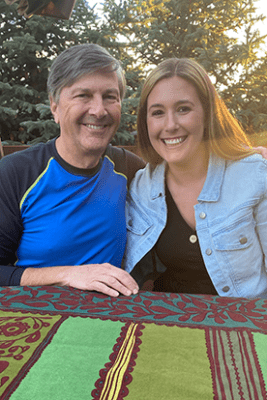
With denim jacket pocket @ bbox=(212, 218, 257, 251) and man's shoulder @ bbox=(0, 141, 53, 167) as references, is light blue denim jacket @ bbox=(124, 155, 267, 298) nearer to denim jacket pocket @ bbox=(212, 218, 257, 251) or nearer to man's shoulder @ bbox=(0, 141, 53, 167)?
denim jacket pocket @ bbox=(212, 218, 257, 251)

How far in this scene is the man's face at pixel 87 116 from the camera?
1.65 m

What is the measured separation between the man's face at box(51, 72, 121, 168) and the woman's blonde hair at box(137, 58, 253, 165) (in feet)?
0.59

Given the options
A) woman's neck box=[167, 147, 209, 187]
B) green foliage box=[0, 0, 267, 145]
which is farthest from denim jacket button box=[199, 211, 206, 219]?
green foliage box=[0, 0, 267, 145]

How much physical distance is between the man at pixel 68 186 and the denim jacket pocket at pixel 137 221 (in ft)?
0.29

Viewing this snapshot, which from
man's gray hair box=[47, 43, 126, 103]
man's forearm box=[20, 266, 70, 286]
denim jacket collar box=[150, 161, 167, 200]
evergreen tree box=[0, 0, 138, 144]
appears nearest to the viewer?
man's forearm box=[20, 266, 70, 286]

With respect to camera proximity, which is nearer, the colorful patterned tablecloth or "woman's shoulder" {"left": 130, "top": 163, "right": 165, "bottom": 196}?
the colorful patterned tablecloth

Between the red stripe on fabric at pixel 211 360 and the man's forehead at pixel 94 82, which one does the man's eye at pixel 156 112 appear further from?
the red stripe on fabric at pixel 211 360

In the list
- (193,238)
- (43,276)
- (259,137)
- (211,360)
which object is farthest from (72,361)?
(259,137)

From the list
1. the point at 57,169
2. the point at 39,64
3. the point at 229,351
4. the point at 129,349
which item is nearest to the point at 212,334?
the point at 229,351

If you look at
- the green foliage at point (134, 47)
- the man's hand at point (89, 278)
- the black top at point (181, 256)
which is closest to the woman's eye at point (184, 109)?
the black top at point (181, 256)

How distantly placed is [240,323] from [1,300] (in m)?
0.74

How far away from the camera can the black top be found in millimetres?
1731

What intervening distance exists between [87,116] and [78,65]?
0.21 meters

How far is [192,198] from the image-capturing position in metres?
1.79
